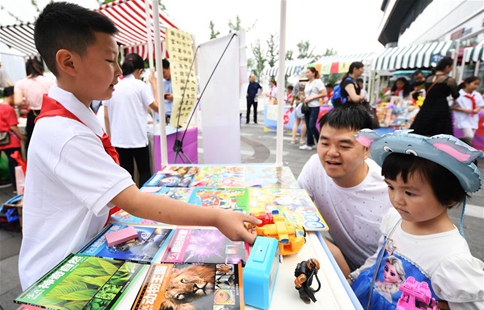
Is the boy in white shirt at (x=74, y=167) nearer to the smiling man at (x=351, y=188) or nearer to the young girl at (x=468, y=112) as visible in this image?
the smiling man at (x=351, y=188)

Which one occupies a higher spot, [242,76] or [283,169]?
[242,76]

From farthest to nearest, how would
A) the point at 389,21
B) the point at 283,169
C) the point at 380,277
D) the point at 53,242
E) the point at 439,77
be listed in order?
the point at 389,21 < the point at 439,77 < the point at 283,169 < the point at 380,277 < the point at 53,242

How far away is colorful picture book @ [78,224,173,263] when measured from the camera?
2.63 feet

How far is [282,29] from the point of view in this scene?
1565 mm

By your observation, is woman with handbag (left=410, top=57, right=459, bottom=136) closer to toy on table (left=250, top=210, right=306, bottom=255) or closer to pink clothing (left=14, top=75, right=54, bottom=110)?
toy on table (left=250, top=210, right=306, bottom=255)

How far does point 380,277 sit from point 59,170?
3.51 ft

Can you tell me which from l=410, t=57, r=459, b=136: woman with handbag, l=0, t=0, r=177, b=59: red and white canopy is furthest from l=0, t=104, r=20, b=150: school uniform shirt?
l=410, t=57, r=459, b=136: woman with handbag

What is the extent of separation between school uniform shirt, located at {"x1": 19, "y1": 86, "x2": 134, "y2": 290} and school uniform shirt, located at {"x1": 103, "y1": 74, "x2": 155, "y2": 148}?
167 centimetres

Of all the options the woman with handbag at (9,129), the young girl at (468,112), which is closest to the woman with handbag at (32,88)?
the woman with handbag at (9,129)

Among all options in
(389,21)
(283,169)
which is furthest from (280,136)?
(389,21)

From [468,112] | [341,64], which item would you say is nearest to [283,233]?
[468,112]

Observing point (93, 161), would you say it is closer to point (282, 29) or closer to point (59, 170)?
point (59, 170)

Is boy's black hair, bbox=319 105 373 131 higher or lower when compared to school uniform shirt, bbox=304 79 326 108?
lower

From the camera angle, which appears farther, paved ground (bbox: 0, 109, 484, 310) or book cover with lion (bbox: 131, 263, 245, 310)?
paved ground (bbox: 0, 109, 484, 310)
